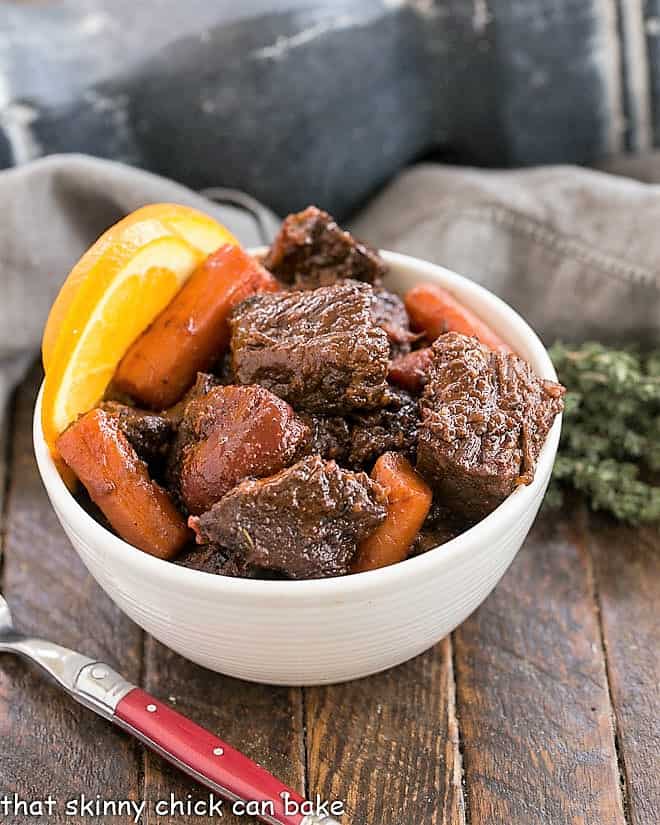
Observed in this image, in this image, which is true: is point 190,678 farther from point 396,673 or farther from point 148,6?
point 148,6

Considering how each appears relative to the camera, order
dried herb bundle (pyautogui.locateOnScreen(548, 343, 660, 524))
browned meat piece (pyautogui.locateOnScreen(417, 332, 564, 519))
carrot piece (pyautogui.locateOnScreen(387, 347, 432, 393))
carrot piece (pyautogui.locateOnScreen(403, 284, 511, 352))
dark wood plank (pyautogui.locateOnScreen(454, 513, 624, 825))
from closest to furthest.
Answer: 1. browned meat piece (pyautogui.locateOnScreen(417, 332, 564, 519))
2. dark wood plank (pyautogui.locateOnScreen(454, 513, 624, 825))
3. carrot piece (pyautogui.locateOnScreen(387, 347, 432, 393))
4. carrot piece (pyautogui.locateOnScreen(403, 284, 511, 352))
5. dried herb bundle (pyautogui.locateOnScreen(548, 343, 660, 524))

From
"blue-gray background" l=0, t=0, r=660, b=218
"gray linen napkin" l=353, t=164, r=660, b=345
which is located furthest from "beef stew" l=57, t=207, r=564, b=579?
"blue-gray background" l=0, t=0, r=660, b=218

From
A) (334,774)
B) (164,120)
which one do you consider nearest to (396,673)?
(334,774)

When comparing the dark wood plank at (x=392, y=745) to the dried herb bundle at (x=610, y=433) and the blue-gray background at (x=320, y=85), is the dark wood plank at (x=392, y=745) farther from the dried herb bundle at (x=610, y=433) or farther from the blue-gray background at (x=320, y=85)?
the blue-gray background at (x=320, y=85)

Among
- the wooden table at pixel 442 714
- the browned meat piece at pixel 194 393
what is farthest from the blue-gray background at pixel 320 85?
the wooden table at pixel 442 714

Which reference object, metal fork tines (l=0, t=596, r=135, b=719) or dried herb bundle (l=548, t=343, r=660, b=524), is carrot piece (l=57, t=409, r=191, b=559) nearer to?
metal fork tines (l=0, t=596, r=135, b=719)

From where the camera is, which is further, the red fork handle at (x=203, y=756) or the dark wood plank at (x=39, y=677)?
the dark wood plank at (x=39, y=677)

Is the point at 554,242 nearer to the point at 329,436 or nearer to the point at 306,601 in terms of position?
the point at 329,436

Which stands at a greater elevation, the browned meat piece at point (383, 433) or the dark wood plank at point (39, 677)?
the browned meat piece at point (383, 433)
